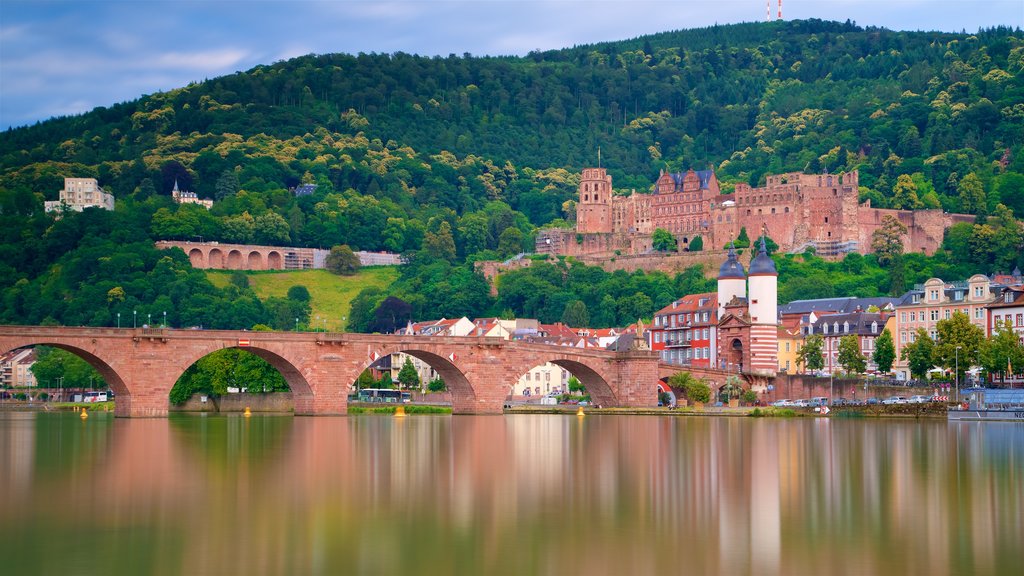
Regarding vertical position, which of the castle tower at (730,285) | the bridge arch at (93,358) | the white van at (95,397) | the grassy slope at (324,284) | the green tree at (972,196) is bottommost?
the white van at (95,397)

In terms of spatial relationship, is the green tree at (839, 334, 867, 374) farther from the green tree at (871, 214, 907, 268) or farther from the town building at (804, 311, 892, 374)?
the green tree at (871, 214, 907, 268)

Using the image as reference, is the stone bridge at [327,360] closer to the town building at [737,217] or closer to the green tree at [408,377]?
the green tree at [408,377]

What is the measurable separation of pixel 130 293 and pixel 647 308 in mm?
40543

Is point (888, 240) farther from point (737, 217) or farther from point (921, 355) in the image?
point (921, 355)

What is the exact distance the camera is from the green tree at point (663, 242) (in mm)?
134250

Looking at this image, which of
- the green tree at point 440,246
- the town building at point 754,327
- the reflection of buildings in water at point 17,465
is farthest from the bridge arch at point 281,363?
the green tree at point 440,246

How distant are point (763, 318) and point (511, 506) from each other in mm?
53062

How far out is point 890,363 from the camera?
3063 inches

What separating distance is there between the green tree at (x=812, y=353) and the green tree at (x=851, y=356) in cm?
134

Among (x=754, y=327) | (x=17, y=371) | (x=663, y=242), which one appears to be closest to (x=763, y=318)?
(x=754, y=327)

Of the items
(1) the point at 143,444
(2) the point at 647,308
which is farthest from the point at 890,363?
(1) the point at 143,444

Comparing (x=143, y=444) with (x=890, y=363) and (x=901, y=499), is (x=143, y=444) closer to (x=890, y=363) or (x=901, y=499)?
(x=901, y=499)

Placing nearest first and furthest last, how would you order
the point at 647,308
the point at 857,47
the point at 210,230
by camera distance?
the point at 647,308 → the point at 210,230 → the point at 857,47

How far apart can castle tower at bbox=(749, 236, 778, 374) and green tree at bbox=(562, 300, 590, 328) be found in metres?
40.2
